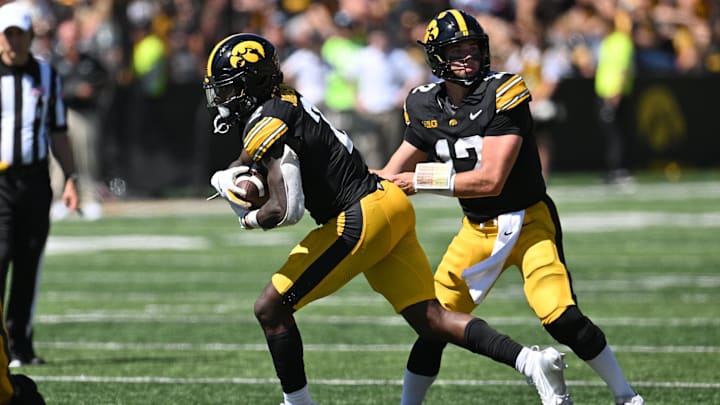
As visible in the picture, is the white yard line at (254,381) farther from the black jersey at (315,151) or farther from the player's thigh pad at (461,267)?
the black jersey at (315,151)

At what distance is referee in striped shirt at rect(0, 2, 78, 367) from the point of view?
7906 mm

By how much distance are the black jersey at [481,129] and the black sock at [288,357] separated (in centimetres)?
99

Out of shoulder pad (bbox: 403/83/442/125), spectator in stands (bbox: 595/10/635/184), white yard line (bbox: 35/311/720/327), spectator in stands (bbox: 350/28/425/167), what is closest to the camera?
shoulder pad (bbox: 403/83/442/125)

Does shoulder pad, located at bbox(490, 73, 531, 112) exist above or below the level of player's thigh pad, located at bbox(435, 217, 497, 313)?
above

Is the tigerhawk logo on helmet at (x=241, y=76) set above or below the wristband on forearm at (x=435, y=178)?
above

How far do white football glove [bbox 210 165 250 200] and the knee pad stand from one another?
1375 millimetres

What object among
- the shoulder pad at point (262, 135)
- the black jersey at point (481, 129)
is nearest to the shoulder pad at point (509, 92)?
the black jersey at point (481, 129)

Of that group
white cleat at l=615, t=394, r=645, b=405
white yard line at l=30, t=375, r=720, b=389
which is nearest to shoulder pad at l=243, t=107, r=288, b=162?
white cleat at l=615, t=394, r=645, b=405

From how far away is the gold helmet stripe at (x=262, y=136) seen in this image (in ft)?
18.5

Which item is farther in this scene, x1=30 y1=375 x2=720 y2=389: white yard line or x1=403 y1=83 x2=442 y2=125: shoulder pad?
x1=30 y1=375 x2=720 y2=389: white yard line

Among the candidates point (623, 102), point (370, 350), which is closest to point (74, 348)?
point (370, 350)

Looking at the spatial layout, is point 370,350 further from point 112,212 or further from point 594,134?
point 594,134

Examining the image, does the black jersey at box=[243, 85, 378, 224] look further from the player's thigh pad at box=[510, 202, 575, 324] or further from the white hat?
the white hat

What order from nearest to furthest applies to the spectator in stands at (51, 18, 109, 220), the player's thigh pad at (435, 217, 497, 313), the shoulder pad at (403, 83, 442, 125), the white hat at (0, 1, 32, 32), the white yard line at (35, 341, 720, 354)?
the player's thigh pad at (435, 217, 497, 313) → the shoulder pad at (403, 83, 442, 125) → the white hat at (0, 1, 32, 32) → the white yard line at (35, 341, 720, 354) → the spectator in stands at (51, 18, 109, 220)
